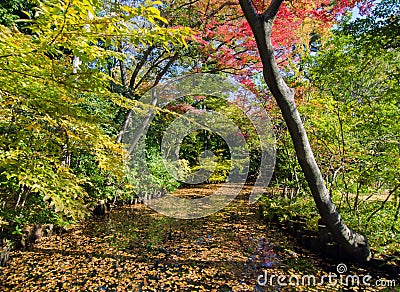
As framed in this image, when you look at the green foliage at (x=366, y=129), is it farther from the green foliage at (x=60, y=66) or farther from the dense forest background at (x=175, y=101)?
the green foliage at (x=60, y=66)

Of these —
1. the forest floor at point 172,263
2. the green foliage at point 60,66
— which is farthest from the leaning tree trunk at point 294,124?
the green foliage at point 60,66

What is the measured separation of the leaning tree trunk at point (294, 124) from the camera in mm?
2803

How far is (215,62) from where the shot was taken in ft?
21.9

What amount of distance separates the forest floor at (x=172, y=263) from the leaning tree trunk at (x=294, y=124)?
34 centimetres

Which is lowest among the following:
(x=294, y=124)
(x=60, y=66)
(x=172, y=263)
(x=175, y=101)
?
(x=172, y=263)

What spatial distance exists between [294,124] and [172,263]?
2383mm

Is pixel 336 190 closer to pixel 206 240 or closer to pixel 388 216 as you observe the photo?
pixel 388 216

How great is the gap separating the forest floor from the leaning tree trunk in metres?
0.34

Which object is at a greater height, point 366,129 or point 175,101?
point 175,101

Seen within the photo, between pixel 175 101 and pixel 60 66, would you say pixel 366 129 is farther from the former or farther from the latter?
pixel 175 101

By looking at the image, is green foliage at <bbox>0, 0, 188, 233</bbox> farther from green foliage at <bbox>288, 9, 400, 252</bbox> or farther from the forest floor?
green foliage at <bbox>288, 9, 400, 252</bbox>

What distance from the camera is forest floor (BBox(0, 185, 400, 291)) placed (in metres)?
2.79

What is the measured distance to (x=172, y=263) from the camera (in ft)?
11.2

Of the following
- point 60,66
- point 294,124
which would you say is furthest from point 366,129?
point 60,66
